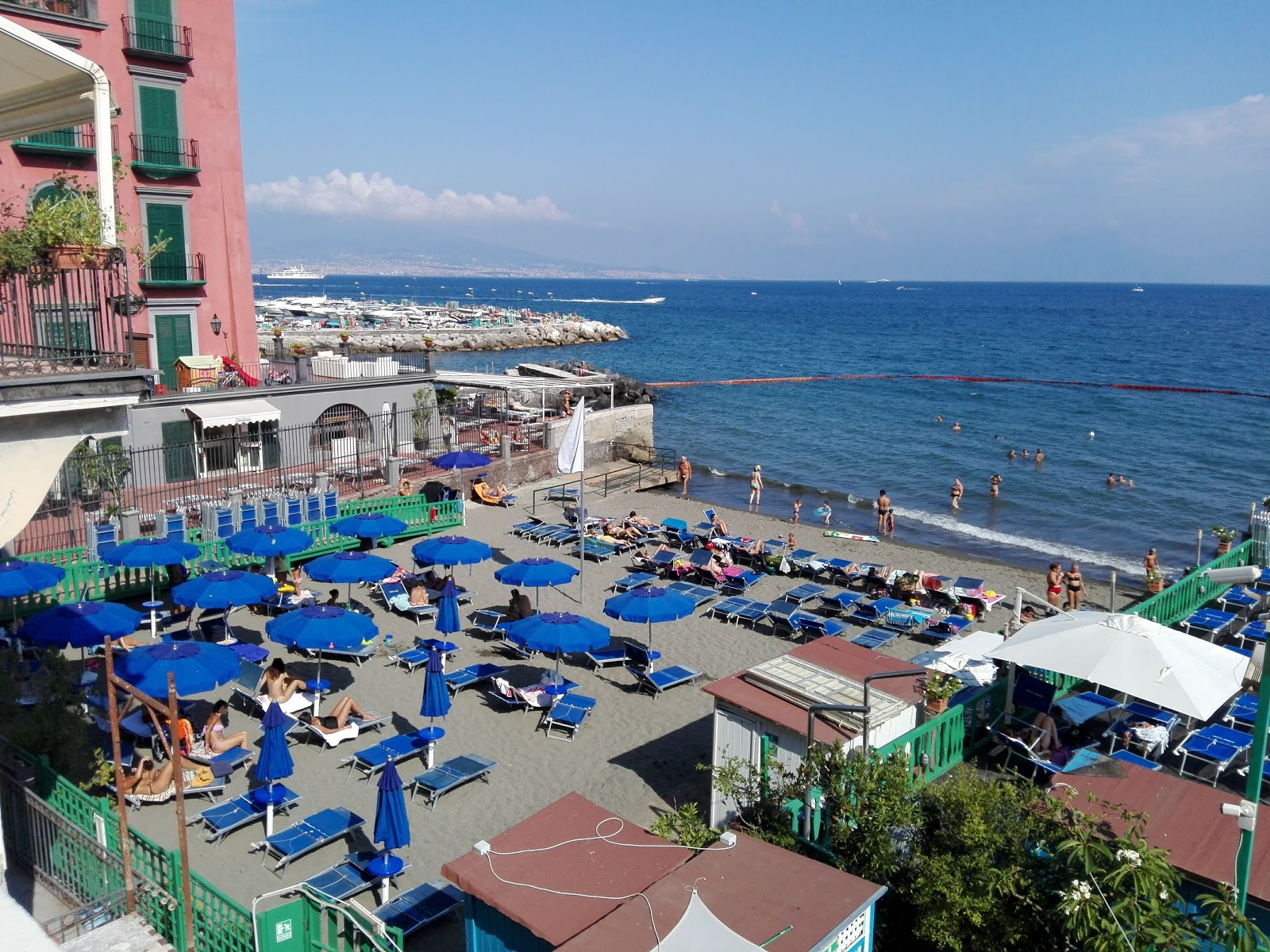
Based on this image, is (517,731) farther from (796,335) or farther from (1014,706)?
(796,335)

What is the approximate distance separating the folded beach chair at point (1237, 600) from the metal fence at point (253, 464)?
17.1m

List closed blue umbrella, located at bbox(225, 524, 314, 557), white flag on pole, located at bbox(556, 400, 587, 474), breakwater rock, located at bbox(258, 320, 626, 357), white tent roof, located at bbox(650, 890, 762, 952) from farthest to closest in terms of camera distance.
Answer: breakwater rock, located at bbox(258, 320, 626, 357)
white flag on pole, located at bbox(556, 400, 587, 474)
closed blue umbrella, located at bbox(225, 524, 314, 557)
white tent roof, located at bbox(650, 890, 762, 952)

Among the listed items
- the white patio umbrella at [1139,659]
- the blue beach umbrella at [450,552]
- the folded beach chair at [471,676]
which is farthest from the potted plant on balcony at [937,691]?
the blue beach umbrella at [450,552]

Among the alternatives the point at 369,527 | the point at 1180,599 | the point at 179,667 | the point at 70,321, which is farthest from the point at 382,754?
the point at 1180,599

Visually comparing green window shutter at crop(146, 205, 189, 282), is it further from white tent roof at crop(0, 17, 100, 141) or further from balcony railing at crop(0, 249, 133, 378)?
balcony railing at crop(0, 249, 133, 378)

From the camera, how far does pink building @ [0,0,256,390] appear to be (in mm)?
21812

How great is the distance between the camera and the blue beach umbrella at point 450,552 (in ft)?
52.8

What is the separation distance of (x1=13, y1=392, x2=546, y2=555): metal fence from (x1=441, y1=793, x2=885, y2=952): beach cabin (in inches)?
535

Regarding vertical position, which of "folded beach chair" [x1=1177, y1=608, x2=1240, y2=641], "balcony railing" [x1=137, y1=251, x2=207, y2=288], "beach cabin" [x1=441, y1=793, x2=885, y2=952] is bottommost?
"folded beach chair" [x1=1177, y1=608, x2=1240, y2=641]

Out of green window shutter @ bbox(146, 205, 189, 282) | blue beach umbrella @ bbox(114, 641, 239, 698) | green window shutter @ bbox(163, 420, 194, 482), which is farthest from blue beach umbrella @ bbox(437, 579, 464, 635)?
green window shutter @ bbox(146, 205, 189, 282)

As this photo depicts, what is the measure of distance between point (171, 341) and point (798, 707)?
70.5 ft

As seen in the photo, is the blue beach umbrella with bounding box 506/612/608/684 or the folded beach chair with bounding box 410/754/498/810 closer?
the folded beach chair with bounding box 410/754/498/810

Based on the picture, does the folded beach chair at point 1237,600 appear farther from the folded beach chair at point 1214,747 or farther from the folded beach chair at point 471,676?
the folded beach chair at point 471,676

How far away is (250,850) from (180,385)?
1757 cm
